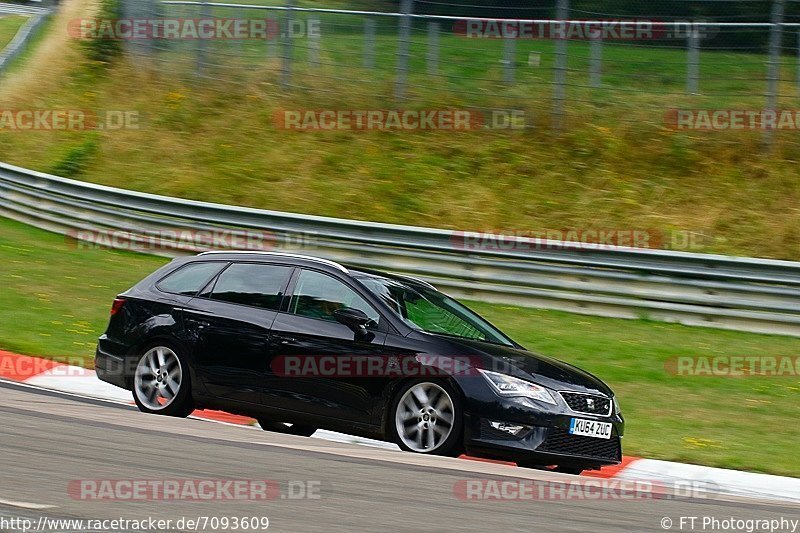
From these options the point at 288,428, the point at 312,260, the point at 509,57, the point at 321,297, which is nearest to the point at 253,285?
the point at 312,260

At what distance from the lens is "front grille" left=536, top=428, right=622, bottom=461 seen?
7.90m

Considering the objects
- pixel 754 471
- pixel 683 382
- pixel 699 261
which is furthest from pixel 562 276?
pixel 754 471

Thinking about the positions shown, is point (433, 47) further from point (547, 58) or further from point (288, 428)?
point (288, 428)

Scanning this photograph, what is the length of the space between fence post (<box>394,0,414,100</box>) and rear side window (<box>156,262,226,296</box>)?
939 centimetres

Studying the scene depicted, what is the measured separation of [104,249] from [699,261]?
9.16 m

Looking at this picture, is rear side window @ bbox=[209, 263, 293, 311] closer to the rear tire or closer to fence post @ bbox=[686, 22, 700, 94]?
the rear tire

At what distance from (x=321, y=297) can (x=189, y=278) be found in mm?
1280

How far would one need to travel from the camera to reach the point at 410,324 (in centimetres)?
846

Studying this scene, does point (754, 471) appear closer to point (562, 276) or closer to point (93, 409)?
point (93, 409)

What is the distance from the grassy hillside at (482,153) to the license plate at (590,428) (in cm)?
810

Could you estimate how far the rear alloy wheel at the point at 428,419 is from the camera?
7.90 metres

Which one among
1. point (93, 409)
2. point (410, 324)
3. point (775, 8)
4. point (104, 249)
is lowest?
point (104, 249)

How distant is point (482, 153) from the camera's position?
19000mm

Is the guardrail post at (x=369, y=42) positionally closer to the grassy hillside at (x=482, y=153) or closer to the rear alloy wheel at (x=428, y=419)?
the grassy hillside at (x=482, y=153)
